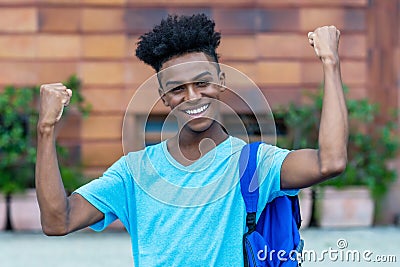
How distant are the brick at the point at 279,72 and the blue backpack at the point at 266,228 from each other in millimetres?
6098

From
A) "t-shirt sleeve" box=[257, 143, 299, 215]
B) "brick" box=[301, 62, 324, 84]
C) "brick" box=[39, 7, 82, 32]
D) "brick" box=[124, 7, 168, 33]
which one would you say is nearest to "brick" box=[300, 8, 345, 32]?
"brick" box=[301, 62, 324, 84]

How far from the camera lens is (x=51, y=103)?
2.51 m

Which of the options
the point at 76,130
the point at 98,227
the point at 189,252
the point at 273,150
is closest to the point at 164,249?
the point at 189,252

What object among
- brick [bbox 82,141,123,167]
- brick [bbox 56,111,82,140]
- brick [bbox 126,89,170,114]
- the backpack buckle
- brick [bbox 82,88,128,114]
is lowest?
brick [bbox 82,141,123,167]

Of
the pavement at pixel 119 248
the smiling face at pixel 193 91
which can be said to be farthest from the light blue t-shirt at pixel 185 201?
the pavement at pixel 119 248

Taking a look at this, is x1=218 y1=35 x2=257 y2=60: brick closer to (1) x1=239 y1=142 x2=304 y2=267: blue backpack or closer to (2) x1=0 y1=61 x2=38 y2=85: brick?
(2) x1=0 y1=61 x2=38 y2=85: brick

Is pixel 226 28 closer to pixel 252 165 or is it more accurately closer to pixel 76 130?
pixel 76 130

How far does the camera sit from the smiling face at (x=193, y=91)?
104 inches

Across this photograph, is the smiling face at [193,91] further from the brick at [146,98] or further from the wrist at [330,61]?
the wrist at [330,61]

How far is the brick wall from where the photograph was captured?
28.1 feet

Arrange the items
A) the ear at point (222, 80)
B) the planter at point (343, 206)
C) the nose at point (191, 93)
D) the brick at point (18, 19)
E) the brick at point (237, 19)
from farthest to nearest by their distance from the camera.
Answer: the brick at point (237, 19), the brick at point (18, 19), the planter at point (343, 206), the ear at point (222, 80), the nose at point (191, 93)

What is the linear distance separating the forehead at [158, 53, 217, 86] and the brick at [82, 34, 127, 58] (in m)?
5.92

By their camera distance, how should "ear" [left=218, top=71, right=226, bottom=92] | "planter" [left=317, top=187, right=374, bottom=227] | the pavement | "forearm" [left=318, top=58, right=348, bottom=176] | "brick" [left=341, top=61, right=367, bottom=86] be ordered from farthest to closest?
"brick" [left=341, top=61, right=367, bottom=86] → "planter" [left=317, top=187, right=374, bottom=227] → the pavement → "ear" [left=218, top=71, right=226, bottom=92] → "forearm" [left=318, top=58, right=348, bottom=176]

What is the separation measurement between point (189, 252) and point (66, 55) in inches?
251
